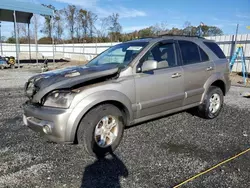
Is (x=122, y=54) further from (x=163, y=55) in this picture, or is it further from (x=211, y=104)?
(x=211, y=104)

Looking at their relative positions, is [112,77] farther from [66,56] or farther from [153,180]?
[66,56]

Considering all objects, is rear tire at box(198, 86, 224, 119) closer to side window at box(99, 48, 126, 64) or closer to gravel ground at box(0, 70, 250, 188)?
gravel ground at box(0, 70, 250, 188)

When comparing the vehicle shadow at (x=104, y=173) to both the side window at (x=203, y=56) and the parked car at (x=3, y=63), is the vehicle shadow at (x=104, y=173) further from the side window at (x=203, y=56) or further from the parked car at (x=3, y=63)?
the parked car at (x=3, y=63)

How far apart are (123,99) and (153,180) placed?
1.28 meters

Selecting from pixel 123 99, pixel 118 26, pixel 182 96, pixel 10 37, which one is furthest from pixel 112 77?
pixel 10 37

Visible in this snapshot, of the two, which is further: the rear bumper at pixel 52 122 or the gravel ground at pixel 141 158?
the rear bumper at pixel 52 122

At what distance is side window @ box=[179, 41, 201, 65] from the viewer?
4.42 metres

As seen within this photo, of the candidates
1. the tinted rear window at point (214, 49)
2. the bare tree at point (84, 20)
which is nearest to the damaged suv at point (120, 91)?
the tinted rear window at point (214, 49)

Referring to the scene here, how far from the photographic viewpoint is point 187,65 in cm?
436

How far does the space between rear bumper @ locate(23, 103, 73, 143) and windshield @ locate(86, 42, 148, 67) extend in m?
1.38

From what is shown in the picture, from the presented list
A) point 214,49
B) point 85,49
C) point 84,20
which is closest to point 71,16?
point 84,20

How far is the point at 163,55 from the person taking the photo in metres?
4.13

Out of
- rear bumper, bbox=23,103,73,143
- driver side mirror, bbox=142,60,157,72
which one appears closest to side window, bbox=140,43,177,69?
driver side mirror, bbox=142,60,157,72

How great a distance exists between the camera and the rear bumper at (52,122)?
116 inches
